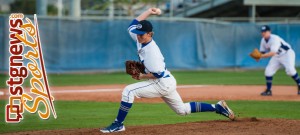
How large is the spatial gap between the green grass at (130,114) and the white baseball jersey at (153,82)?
4.64 feet

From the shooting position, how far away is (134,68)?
9695mm

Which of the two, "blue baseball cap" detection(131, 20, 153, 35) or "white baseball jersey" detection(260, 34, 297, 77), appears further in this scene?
"white baseball jersey" detection(260, 34, 297, 77)

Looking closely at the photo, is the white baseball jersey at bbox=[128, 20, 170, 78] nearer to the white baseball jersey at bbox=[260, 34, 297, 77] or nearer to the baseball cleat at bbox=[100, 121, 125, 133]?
the baseball cleat at bbox=[100, 121, 125, 133]

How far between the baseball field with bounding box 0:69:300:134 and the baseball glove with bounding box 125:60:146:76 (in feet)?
2.81

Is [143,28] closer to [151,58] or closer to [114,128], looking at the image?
[151,58]

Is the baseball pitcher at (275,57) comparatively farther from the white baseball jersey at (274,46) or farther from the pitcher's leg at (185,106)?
the pitcher's leg at (185,106)

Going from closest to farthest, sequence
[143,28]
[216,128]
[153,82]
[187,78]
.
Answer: [143,28]
[153,82]
[216,128]
[187,78]

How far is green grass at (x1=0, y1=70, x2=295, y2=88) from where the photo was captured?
70.3ft

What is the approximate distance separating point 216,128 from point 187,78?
43.1ft

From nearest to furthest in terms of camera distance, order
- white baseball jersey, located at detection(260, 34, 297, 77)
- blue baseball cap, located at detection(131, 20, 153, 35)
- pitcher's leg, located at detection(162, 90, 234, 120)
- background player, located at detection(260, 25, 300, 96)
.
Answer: blue baseball cap, located at detection(131, 20, 153, 35), pitcher's leg, located at detection(162, 90, 234, 120), background player, located at detection(260, 25, 300, 96), white baseball jersey, located at detection(260, 34, 297, 77)

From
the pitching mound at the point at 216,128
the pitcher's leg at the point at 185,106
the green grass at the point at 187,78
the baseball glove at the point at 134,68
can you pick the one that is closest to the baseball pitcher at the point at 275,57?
the green grass at the point at 187,78

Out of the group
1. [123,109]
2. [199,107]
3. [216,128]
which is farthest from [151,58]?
[216,128]

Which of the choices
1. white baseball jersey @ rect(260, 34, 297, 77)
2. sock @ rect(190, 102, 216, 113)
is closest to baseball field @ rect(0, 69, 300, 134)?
sock @ rect(190, 102, 216, 113)

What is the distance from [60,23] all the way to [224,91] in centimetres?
819
